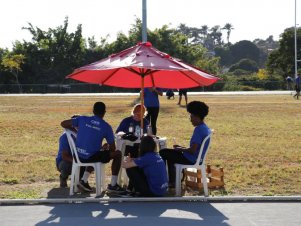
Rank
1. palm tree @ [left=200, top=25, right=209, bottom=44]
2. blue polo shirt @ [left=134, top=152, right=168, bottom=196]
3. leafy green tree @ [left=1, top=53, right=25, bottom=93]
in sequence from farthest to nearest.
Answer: palm tree @ [left=200, top=25, right=209, bottom=44] → leafy green tree @ [left=1, top=53, right=25, bottom=93] → blue polo shirt @ [left=134, top=152, right=168, bottom=196]

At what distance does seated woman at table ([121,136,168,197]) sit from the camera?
25.5ft

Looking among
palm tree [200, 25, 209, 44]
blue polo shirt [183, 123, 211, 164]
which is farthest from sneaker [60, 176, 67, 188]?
palm tree [200, 25, 209, 44]

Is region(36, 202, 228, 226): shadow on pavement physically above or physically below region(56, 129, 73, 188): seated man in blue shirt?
below

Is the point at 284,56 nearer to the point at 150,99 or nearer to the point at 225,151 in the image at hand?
the point at 150,99

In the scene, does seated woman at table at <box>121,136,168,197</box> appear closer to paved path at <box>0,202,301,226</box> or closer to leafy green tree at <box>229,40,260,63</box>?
paved path at <box>0,202,301,226</box>

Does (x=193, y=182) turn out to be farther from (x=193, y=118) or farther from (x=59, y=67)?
(x=59, y=67)

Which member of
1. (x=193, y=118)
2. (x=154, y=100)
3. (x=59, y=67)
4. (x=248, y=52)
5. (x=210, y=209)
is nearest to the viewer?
(x=210, y=209)

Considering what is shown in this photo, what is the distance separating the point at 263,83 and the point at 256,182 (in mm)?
57376

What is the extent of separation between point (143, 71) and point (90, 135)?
5.27 ft

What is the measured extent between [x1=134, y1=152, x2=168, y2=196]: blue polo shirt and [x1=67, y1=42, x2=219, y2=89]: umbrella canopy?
1.16 m

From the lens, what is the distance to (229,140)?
14.7m

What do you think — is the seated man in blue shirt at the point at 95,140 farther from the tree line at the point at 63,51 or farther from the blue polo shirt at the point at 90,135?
the tree line at the point at 63,51

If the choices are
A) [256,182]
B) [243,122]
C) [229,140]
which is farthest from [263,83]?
[256,182]

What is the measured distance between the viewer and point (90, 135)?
27.2 ft
